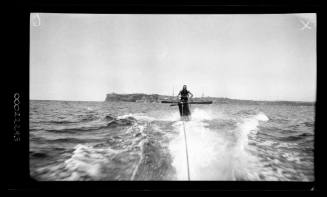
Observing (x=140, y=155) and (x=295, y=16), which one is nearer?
(x=295, y=16)

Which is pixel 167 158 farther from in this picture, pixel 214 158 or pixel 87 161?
pixel 87 161

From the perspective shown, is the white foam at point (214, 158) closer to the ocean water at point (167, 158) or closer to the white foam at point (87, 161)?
the ocean water at point (167, 158)

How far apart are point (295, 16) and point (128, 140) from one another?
299 cm

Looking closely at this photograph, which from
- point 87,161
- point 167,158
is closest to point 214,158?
point 167,158

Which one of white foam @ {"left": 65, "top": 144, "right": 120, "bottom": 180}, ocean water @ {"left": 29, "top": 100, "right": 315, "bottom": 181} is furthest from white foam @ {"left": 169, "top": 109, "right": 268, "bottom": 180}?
white foam @ {"left": 65, "top": 144, "right": 120, "bottom": 180}

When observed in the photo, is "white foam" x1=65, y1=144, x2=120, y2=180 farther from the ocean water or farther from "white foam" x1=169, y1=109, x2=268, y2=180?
"white foam" x1=169, y1=109, x2=268, y2=180

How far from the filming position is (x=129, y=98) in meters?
3.08

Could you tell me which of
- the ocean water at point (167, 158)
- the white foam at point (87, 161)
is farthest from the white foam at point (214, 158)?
the white foam at point (87, 161)

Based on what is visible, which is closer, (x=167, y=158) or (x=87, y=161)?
(x=87, y=161)
